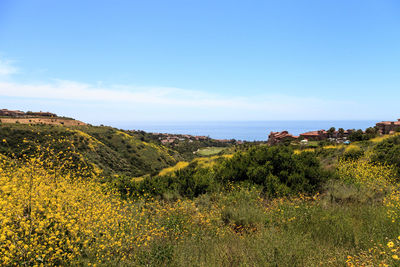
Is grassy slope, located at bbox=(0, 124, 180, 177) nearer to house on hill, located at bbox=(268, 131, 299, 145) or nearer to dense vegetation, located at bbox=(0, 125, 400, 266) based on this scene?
house on hill, located at bbox=(268, 131, 299, 145)

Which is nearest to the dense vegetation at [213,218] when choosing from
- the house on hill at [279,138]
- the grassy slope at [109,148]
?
the house on hill at [279,138]

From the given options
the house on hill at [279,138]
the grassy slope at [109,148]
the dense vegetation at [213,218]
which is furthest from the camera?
the grassy slope at [109,148]

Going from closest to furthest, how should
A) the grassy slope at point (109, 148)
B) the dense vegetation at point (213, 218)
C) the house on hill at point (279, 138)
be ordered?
the dense vegetation at point (213, 218) → the house on hill at point (279, 138) → the grassy slope at point (109, 148)

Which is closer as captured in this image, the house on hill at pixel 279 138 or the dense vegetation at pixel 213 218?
the dense vegetation at pixel 213 218

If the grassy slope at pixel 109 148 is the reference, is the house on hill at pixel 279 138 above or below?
above

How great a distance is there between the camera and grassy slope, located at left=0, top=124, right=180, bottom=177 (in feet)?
170

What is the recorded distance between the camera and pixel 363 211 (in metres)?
5.72

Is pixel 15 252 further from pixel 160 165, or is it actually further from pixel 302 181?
pixel 160 165

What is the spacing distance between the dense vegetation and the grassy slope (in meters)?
43.8

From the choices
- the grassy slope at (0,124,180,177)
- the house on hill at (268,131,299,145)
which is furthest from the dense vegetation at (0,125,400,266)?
the grassy slope at (0,124,180,177)

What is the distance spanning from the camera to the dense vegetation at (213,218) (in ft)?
12.3

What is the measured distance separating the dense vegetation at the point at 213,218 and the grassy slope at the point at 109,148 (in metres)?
43.8

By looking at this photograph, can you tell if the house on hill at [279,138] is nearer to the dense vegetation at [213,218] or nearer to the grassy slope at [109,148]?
the grassy slope at [109,148]

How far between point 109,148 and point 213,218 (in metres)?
72.8
